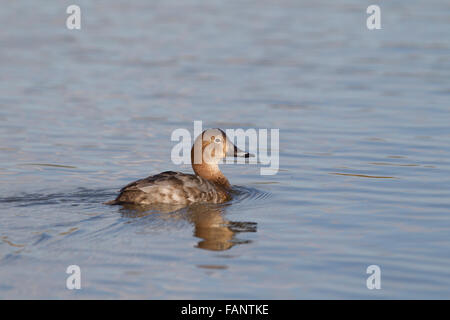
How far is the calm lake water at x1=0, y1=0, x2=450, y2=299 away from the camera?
744 cm

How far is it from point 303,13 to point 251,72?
697cm

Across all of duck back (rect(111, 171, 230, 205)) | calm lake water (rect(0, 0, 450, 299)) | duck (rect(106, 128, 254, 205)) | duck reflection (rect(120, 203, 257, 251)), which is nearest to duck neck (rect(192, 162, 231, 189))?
duck (rect(106, 128, 254, 205))

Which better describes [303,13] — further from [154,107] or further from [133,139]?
[133,139]

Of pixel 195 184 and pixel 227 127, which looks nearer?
pixel 195 184

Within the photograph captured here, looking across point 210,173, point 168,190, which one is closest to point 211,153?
point 210,173

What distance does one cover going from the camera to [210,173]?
1088 cm

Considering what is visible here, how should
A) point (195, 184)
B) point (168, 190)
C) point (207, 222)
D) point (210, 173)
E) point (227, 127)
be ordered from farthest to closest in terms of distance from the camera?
1. point (227, 127)
2. point (210, 173)
3. point (195, 184)
4. point (168, 190)
5. point (207, 222)

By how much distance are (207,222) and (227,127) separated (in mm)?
4870

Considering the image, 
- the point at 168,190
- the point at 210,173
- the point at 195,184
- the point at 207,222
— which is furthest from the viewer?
the point at 210,173

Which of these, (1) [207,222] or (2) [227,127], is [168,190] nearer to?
(1) [207,222]

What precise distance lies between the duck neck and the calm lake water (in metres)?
0.40

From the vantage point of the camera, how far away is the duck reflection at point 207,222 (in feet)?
27.4

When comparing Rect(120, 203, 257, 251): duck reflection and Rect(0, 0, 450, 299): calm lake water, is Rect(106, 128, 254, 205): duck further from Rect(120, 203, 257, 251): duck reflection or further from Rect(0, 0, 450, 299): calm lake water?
Rect(0, 0, 450, 299): calm lake water
